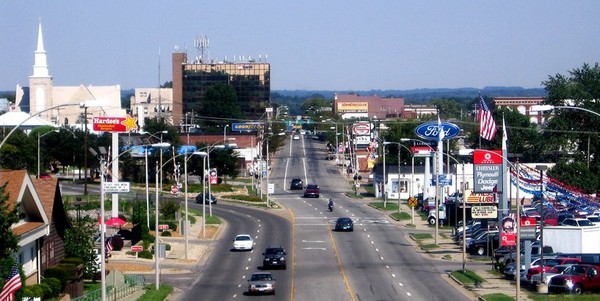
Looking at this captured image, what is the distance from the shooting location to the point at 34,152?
116500 millimetres

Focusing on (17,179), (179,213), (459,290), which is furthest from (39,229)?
(179,213)

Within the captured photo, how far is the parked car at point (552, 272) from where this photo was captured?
50.1 meters

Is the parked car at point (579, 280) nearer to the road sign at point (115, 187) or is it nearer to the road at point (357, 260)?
Result: the road at point (357, 260)

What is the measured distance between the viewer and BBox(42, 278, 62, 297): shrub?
4553cm

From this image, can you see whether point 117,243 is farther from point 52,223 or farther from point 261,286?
point 261,286

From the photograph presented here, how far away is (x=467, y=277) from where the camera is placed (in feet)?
184

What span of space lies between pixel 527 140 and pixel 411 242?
298 feet

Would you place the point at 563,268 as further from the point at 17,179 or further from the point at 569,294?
the point at 17,179

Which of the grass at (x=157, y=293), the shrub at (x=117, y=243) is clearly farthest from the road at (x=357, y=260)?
the shrub at (x=117, y=243)

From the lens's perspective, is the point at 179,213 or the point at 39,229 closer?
the point at 39,229

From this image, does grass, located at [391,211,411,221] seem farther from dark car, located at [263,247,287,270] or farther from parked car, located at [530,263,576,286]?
parked car, located at [530,263,576,286]

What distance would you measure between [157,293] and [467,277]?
16.6m

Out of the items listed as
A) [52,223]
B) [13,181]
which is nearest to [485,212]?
[52,223]

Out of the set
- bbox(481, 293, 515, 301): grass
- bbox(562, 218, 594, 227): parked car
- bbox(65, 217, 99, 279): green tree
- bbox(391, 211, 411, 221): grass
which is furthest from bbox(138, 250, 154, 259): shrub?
bbox(391, 211, 411, 221): grass
